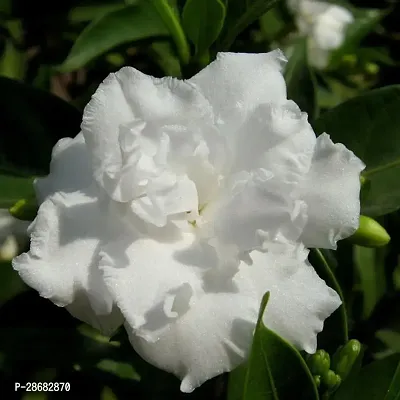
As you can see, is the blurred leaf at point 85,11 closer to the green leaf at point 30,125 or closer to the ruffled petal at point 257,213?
the green leaf at point 30,125

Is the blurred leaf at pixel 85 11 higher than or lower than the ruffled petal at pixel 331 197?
lower

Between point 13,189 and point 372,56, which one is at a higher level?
point 13,189

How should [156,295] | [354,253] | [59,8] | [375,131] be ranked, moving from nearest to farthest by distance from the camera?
[156,295] < [375,131] < [354,253] < [59,8]

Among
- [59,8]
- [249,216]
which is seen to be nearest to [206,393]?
[249,216]

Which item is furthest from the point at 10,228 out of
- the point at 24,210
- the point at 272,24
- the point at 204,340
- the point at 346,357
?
the point at 272,24

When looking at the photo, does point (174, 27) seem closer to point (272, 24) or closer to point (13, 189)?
point (13, 189)

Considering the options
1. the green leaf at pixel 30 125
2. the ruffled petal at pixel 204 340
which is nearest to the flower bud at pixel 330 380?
the ruffled petal at pixel 204 340

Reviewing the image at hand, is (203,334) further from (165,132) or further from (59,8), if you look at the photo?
(59,8)
